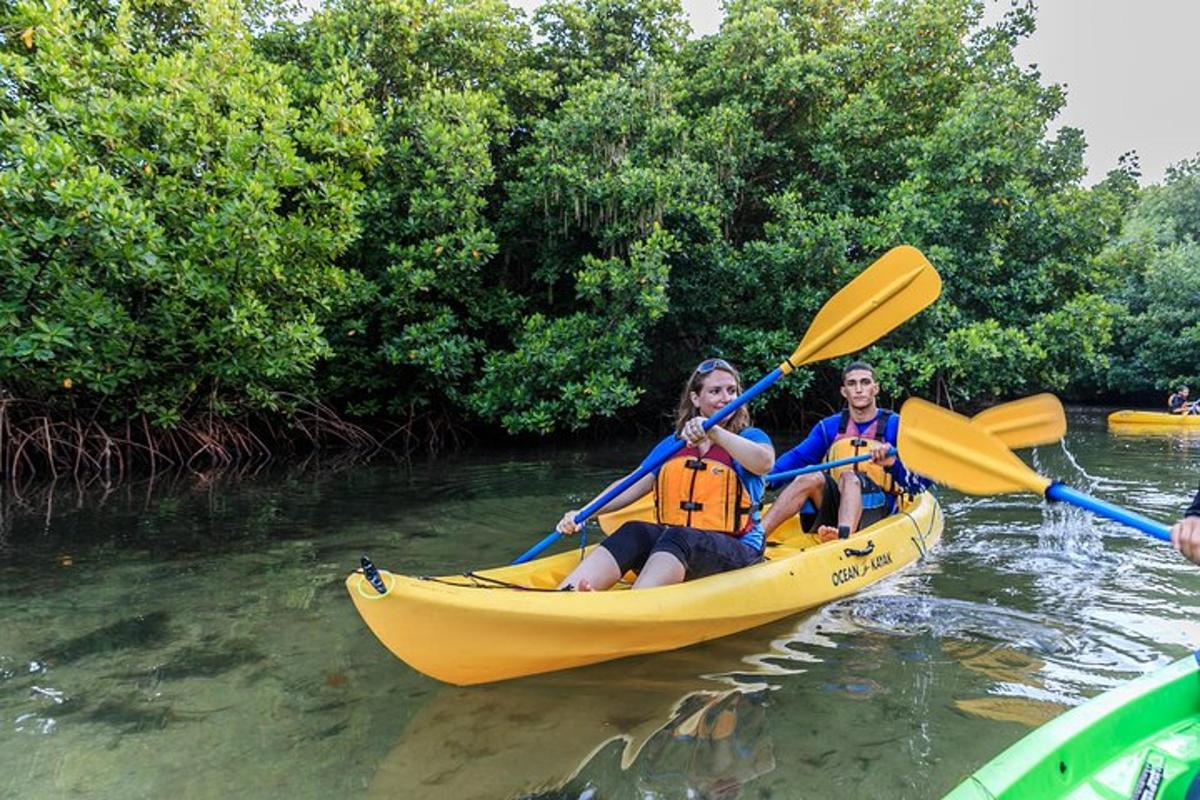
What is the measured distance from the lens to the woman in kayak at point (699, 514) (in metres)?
3.02

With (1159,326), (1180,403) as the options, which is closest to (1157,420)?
(1180,403)

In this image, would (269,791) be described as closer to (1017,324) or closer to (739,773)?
(739,773)

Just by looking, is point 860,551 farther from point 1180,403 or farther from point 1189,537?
point 1180,403

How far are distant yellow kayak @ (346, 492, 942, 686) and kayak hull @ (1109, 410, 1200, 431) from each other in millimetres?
12608

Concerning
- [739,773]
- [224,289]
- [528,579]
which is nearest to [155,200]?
[224,289]

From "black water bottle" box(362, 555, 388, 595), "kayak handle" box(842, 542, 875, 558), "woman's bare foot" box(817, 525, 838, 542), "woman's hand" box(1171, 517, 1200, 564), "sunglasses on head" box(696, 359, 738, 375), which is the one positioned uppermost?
"sunglasses on head" box(696, 359, 738, 375)

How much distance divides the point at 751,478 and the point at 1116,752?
1719 millimetres

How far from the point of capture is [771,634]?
3201 mm

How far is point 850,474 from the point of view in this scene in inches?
171

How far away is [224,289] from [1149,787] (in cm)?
722

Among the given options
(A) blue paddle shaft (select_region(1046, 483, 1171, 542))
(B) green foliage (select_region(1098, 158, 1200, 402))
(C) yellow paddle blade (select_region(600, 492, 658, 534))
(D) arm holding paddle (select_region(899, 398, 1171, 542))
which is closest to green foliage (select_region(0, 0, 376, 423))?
(C) yellow paddle blade (select_region(600, 492, 658, 534))

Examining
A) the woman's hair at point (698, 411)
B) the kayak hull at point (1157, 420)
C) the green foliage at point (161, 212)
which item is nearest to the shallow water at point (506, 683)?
the woman's hair at point (698, 411)

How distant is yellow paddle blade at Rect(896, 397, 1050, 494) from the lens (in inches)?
103

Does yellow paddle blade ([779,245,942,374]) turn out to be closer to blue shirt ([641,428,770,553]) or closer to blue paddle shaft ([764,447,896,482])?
blue paddle shaft ([764,447,896,482])
